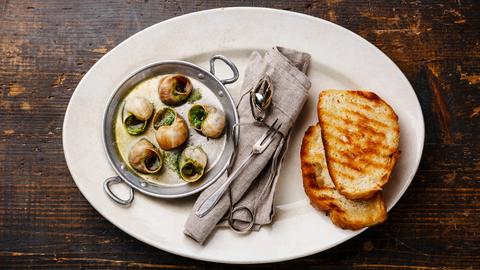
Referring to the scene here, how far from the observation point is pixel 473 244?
5.32ft

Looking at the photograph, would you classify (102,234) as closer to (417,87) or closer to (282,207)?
(282,207)

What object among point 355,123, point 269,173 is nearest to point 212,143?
point 269,173

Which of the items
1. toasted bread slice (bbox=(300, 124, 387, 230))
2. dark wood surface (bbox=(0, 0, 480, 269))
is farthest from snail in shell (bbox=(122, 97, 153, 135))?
toasted bread slice (bbox=(300, 124, 387, 230))

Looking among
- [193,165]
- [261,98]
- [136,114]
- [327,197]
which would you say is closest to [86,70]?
[136,114]

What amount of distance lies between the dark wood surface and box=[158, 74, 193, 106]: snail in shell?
25 centimetres

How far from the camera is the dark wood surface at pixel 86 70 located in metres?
1.62

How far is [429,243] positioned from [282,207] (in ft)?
1.60

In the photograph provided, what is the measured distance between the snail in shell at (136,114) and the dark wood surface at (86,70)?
23 cm

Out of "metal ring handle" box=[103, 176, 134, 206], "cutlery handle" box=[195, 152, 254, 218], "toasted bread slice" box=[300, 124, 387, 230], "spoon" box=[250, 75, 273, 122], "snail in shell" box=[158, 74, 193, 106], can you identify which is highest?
"spoon" box=[250, 75, 273, 122]

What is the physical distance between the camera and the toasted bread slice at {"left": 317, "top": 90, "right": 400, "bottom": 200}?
58.5 inches

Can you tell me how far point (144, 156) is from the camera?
153 cm

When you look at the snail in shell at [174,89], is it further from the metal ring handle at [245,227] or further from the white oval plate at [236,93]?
the metal ring handle at [245,227]

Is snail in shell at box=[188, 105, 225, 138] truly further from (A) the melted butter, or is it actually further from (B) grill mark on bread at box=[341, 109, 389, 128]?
(B) grill mark on bread at box=[341, 109, 389, 128]

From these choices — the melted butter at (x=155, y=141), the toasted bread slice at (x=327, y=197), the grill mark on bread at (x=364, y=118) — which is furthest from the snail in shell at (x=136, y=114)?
the grill mark on bread at (x=364, y=118)
